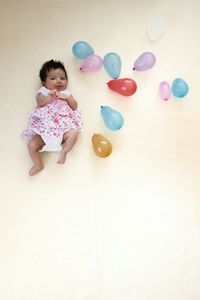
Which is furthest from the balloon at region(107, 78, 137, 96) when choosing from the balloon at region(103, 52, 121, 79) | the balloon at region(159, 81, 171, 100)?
the balloon at region(159, 81, 171, 100)

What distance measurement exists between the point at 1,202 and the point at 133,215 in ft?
1.76

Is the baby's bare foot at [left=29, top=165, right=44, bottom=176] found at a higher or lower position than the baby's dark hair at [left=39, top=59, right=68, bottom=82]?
lower

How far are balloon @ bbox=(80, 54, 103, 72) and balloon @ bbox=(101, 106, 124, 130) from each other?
23 centimetres

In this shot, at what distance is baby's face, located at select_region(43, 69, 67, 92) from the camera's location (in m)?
1.69

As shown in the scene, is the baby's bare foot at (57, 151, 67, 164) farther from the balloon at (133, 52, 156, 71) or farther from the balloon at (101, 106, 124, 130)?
the balloon at (133, 52, 156, 71)

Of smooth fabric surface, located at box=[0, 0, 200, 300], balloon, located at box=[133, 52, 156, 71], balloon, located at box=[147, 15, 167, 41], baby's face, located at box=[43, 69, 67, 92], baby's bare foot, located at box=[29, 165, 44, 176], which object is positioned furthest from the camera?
balloon, located at box=[147, 15, 167, 41]

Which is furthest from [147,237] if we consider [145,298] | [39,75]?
[39,75]

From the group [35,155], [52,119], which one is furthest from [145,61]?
[35,155]

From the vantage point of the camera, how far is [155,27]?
1.92 m

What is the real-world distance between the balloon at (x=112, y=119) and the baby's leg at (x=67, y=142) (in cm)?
15

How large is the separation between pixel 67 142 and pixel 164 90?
0.53 m

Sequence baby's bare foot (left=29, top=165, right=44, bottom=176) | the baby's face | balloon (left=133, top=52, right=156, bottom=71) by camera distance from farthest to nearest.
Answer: balloon (left=133, top=52, right=156, bottom=71) → the baby's face → baby's bare foot (left=29, top=165, right=44, bottom=176)

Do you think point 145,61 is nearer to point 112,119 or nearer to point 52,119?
point 112,119

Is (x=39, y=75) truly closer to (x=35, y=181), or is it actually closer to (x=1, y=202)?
(x=35, y=181)
